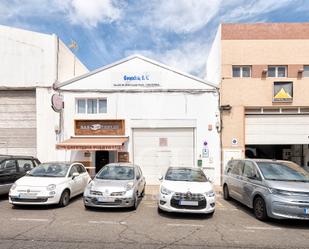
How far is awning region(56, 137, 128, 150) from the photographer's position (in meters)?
13.6

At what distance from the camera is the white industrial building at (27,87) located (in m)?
15.4

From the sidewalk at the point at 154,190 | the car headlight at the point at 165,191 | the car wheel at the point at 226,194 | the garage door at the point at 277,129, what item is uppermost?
the garage door at the point at 277,129

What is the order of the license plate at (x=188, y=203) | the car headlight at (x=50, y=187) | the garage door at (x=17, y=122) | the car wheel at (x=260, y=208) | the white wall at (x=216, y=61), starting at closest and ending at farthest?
1. the car wheel at (x=260, y=208)
2. the license plate at (x=188, y=203)
3. the car headlight at (x=50, y=187)
4. the white wall at (x=216, y=61)
5. the garage door at (x=17, y=122)

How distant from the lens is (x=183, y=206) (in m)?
7.99

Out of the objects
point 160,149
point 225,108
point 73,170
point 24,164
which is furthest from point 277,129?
point 24,164

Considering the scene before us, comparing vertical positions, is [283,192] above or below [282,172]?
below

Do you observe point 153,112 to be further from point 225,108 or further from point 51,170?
point 51,170

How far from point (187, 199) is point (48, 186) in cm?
438

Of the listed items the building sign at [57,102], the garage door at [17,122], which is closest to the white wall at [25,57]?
the garage door at [17,122]

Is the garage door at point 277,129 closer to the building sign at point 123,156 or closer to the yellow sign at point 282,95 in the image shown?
the yellow sign at point 282,95

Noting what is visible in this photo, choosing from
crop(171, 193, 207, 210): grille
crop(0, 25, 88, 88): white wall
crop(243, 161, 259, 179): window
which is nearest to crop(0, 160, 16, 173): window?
crop(0, 25, 88, 88): white wall

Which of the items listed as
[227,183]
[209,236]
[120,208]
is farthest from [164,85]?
[209,236]

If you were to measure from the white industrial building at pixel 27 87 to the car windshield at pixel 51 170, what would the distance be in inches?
199

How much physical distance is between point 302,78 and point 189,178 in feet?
31.8
